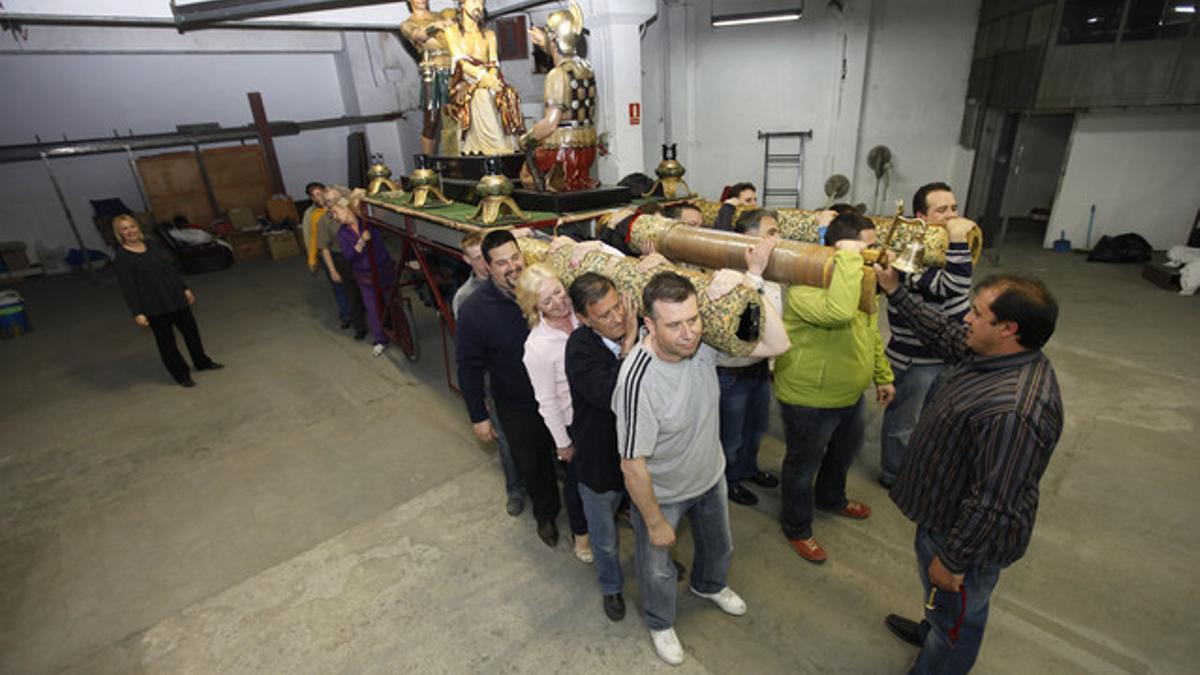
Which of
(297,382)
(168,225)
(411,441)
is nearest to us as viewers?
(411,441)

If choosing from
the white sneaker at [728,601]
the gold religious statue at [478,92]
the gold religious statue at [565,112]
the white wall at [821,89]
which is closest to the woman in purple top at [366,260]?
the gold religious statue at [478,92]

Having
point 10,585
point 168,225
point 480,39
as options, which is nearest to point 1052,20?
point 480,39

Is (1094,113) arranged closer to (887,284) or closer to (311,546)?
(887,284)

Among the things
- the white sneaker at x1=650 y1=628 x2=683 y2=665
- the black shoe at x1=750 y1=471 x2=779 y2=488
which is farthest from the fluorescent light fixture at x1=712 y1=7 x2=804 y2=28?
the white sneaker at x1=650 y1=628 x2=683 y2=665

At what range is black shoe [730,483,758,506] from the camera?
334 centimetres

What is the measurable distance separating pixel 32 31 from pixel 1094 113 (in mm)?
16072

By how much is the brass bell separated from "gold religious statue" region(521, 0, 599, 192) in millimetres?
2746

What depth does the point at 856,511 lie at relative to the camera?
3.16 m

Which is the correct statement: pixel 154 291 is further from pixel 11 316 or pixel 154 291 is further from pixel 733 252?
pixel 733 252

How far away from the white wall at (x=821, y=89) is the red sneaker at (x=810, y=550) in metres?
8.50

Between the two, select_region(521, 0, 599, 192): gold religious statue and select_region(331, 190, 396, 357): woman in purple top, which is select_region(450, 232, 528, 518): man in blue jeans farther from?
select_region(331, 190, 396, 357): woman in purple top

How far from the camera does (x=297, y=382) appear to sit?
17.9 feet

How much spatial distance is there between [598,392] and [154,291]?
5111 millimetres

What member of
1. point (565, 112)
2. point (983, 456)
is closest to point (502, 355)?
point (983, 456)
